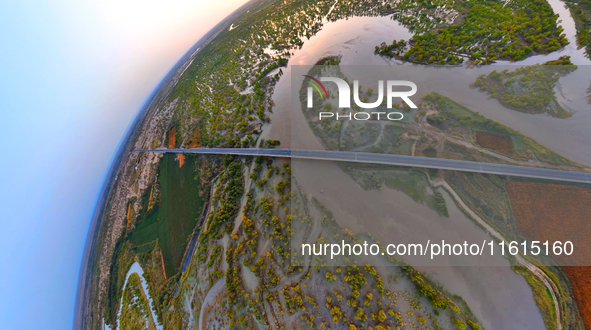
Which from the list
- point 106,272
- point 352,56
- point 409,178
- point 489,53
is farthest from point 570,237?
point 106,272

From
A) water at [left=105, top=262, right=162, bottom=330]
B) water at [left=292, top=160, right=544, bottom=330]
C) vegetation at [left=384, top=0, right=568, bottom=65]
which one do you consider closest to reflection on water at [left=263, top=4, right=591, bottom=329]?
water at [left=292, top=160, right=544, bottom=330]

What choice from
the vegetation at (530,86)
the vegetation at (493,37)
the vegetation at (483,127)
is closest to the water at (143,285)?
the vegetation at (483,127)

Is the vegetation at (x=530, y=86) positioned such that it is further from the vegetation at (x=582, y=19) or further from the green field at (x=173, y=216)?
the green field at (x=173, y=216)

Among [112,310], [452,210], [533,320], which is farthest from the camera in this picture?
[112,310]

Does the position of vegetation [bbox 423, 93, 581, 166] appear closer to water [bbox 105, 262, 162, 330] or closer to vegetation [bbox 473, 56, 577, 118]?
vegetation [bbox 473, 56, 577, 118]

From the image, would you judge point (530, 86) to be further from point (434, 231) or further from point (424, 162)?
point (434, 231)

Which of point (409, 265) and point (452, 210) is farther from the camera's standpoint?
point (452, 210)

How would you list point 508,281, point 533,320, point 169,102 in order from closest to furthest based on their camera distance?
point 533,320
point 508,281
point 169,102

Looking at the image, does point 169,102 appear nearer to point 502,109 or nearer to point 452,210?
point 452,210
